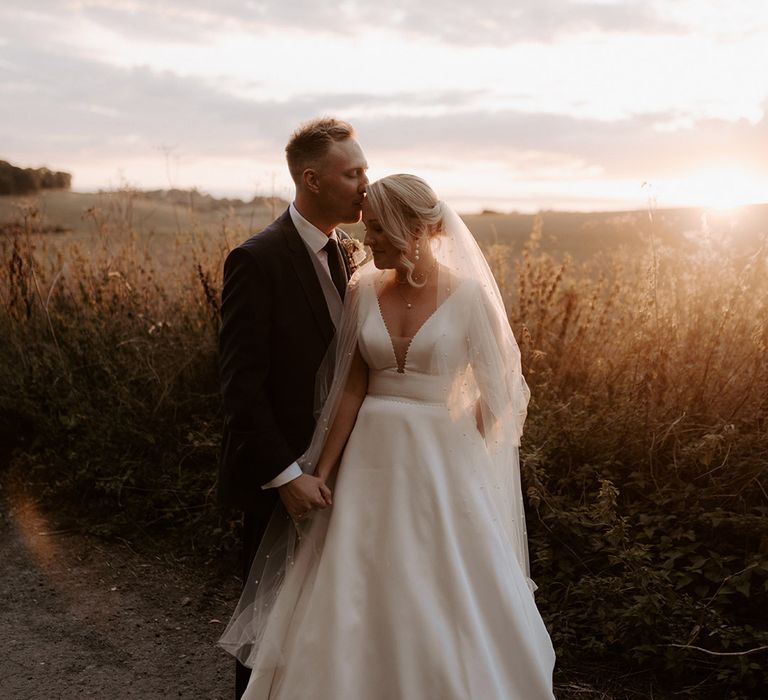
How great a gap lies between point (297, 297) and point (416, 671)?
1.44 m

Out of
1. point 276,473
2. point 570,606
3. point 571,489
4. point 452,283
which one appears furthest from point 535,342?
point 276,473

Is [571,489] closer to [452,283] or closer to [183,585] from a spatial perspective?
[452,283]

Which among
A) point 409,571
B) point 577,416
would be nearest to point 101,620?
point 409,571

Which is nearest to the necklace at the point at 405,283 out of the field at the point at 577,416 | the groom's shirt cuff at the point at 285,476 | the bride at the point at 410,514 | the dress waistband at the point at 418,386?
the bride at the point at 410,514

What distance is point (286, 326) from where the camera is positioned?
3182mm

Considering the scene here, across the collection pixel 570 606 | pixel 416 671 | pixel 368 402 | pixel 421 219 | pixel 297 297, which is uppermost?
pixel 421 219

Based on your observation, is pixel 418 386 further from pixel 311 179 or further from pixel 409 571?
pixel 311 179

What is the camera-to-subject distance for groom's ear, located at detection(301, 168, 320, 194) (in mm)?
3320

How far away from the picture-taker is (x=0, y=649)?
4203 mm

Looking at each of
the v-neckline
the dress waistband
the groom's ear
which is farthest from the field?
the groom's ear

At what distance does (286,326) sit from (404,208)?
2.12ft

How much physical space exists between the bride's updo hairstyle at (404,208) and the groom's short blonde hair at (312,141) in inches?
15.7

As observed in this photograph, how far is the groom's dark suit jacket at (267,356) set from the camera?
3051 mm

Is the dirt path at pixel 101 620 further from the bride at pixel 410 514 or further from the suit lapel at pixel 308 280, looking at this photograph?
the suit lapel at pixel 308 280
